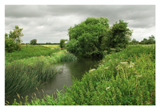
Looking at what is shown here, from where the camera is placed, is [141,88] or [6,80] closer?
[141,88]

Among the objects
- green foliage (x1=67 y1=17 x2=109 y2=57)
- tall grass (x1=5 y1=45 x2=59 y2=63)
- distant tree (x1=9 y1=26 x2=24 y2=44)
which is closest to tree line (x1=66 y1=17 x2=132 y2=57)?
green foliage (x1=67 y1=17 x2=109 y2=57)

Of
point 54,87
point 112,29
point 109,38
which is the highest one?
point 112,29

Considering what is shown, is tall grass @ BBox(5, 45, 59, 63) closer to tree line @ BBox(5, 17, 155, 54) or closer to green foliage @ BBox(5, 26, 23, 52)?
green foliage @ BBox(5, 26, 23, 52)

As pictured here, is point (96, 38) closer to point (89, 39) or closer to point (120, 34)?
point (89, 39)

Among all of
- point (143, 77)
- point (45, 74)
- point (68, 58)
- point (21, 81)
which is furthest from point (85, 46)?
point (143, 77)

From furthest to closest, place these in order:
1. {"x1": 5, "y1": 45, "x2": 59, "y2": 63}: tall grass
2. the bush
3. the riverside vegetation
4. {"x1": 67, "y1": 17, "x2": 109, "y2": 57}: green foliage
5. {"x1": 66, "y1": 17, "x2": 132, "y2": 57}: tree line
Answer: {"x1": 67, "y1": 17, "x2": 109, "y2": 57}: green foliage < the bush < {"x1": 66, "y1": 17, "x2": 132, "y2": 57}: tree line < {"x1": 5, "y1": 45, "x2": 59, "y2": 63}: tall grass < the riverside vegetation

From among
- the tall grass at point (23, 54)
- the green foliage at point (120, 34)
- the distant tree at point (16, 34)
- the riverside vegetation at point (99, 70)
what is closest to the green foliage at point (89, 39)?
the riverside vegetation at point (99, 70)

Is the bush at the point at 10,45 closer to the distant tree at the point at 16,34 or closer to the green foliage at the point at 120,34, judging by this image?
the distant tree at the point at 16,34

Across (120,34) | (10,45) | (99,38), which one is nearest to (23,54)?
(10,45)

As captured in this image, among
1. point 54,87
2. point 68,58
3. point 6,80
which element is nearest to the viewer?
point 6,80

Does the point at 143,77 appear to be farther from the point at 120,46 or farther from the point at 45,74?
the point at 120,46

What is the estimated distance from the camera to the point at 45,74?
31.1 ft

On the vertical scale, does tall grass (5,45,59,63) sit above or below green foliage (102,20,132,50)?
below

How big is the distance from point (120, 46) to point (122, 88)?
51.3ft
